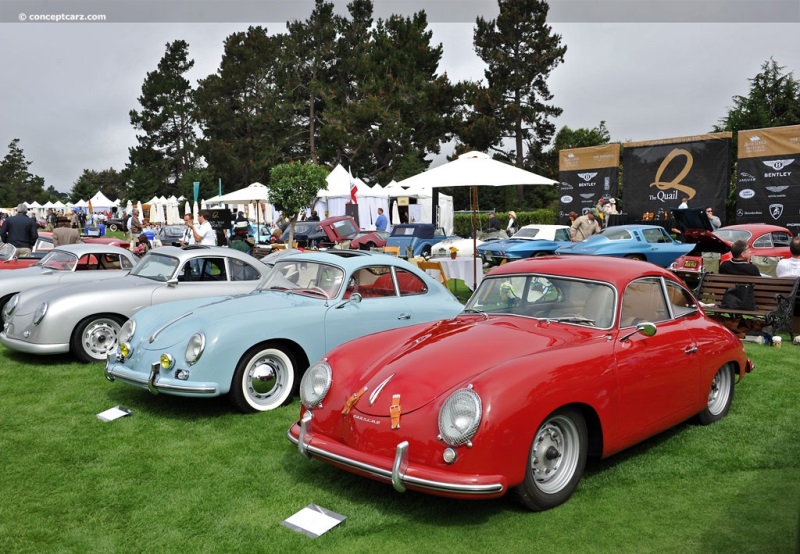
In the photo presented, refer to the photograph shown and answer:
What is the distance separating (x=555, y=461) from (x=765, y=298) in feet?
21.3

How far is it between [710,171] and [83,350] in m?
21.7

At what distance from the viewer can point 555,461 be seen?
Answer: 4070 millimetres

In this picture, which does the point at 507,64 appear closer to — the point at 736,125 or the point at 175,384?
the point at 736,125

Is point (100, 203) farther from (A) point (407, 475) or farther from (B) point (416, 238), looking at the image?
(A) point (407, 475)

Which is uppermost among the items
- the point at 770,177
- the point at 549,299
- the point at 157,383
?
the point at 770,177

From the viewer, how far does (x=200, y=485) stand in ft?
14.6

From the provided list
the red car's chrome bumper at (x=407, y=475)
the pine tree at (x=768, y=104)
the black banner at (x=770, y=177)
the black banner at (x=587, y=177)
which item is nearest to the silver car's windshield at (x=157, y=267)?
the red car's chrome bumper at (x=407, y=475)

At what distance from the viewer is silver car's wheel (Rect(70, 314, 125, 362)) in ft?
25.7

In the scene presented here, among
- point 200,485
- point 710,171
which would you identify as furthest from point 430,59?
point 200,485

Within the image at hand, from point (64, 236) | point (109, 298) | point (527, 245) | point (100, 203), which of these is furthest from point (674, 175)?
point (100, 203)

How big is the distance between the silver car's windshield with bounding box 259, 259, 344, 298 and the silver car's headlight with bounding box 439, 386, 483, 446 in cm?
312

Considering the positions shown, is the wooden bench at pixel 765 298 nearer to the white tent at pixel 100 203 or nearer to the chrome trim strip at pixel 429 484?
the chrome trim strip at pixel 429 484

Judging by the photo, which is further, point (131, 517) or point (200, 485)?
point (200, 485)

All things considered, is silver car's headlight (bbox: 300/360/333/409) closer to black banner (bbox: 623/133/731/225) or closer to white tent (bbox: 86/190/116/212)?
black banner (bbox: 623/133/731/225)
